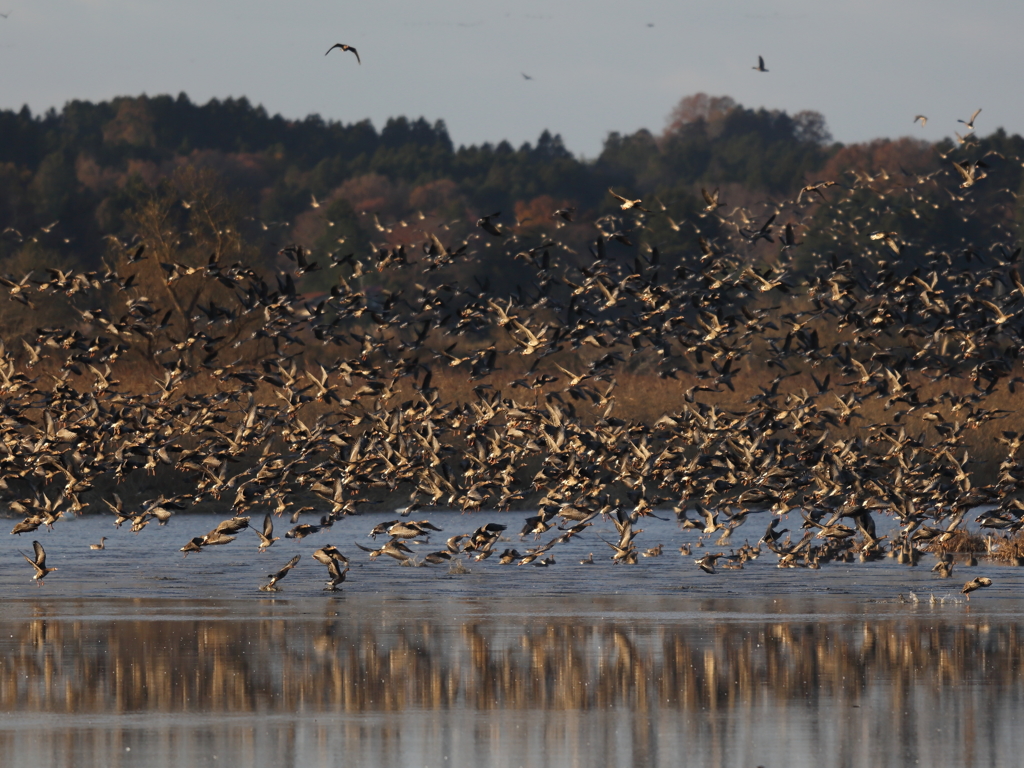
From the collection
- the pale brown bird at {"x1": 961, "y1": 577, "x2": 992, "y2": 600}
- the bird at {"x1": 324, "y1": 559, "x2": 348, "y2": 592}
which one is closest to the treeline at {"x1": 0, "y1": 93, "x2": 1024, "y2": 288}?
the bird at {"x1": 324, "y1": 559, "x2": 348, "y2": 592}

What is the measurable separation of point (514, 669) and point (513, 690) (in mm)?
984

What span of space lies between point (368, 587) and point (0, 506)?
44.6 feet

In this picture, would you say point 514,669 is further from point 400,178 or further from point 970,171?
point 400,178

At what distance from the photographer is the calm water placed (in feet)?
34.7

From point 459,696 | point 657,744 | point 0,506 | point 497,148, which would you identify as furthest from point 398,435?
point 497,148

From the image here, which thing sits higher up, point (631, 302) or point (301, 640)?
point (631, 302)

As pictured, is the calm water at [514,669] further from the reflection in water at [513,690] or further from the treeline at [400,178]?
the treeline at [400,178]

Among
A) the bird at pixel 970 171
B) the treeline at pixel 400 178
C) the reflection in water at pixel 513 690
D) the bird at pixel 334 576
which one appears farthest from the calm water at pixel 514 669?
the treeline at pixel 400 178

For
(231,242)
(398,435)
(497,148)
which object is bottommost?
(398,435)

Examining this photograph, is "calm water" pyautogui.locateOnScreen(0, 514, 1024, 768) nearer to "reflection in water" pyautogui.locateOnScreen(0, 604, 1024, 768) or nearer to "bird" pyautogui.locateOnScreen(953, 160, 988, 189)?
"reflection in water" pyautogui.locateOnScreen(0, 604, 1024, 768)

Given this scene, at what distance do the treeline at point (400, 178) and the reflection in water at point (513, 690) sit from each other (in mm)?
61395

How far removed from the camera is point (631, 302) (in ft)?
261

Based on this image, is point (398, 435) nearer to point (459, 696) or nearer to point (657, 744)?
point (459, 696)

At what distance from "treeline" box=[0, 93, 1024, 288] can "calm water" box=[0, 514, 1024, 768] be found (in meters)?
58.3
